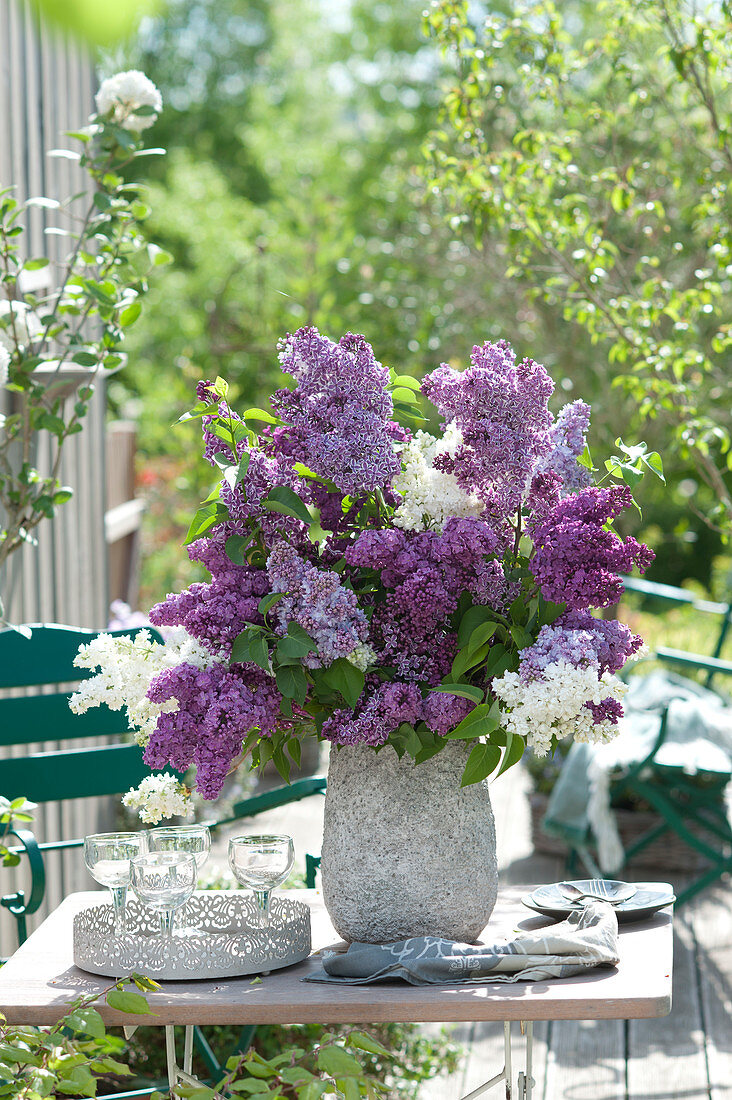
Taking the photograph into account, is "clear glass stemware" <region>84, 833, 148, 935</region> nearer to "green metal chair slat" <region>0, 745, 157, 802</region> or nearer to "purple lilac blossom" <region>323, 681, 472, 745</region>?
"purple lilac blossom" <region>323, 681, 472, 745</region>

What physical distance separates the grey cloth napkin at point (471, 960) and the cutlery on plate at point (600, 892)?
0.61 ft

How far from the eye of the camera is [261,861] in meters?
1.47

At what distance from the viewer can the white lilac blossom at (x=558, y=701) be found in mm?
1250

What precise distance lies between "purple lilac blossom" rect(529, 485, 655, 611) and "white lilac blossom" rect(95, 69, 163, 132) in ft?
A: 4.15

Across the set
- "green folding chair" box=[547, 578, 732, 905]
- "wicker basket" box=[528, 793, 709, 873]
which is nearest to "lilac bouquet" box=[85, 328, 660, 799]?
"green folding chair" box=[547, 578, 732, 905]

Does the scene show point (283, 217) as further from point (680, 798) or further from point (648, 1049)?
point (648, 1049)

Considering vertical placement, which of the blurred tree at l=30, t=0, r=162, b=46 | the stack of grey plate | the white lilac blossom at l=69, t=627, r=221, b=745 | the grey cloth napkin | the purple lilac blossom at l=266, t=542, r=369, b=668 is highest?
the blurred tree at l=30, t=0, r=162, b=46

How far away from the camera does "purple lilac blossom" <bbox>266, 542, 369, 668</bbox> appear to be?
1.34 metres

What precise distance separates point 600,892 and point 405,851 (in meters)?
0.34

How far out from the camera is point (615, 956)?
1.38m

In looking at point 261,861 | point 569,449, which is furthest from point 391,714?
point 569,449

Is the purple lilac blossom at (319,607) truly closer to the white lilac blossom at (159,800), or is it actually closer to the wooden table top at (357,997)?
the white lilac blossom at (159,800)

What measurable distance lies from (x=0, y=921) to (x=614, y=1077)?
1.34 m

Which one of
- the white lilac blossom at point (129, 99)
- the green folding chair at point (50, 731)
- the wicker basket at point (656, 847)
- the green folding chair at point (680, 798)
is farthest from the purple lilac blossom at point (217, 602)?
the wicker basket at point (656, 847)
